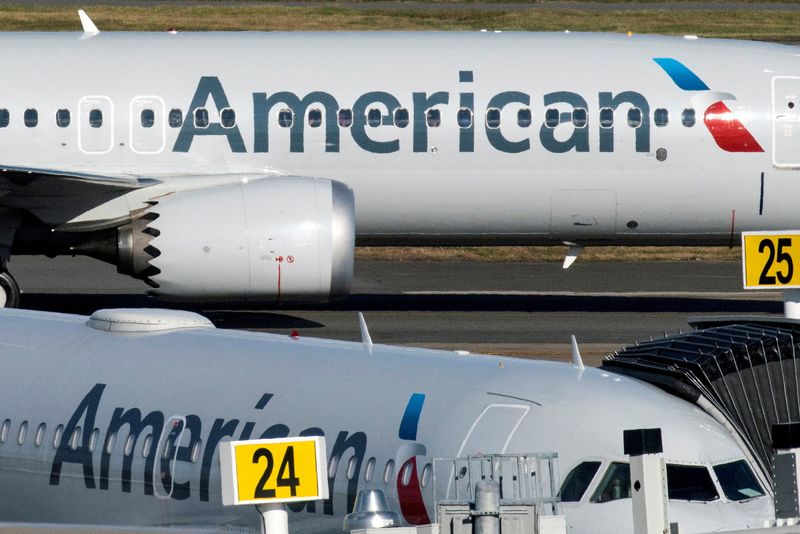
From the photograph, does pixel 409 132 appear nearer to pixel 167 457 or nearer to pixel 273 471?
pixel 167 457

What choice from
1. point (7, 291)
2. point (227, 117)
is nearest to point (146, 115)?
point (227, 117)

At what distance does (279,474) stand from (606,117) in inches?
715

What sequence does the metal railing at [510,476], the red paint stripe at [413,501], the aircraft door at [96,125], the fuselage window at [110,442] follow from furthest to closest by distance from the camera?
the aircraft door at [96,125]
the fuselage window at [110,442]
the red paint stripe at [413,501]
the metal railing at [510,476]

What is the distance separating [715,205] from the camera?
84.3 ft

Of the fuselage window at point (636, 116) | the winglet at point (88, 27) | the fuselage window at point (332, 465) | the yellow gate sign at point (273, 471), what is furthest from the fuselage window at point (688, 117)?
the yellow gate sign at point (273, 471)

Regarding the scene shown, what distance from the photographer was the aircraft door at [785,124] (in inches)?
994

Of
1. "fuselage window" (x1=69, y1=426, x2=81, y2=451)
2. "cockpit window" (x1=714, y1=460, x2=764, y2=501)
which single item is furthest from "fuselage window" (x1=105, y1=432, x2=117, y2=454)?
"cockpit window" (x1=714, y1=460, x2=764, y2=501)

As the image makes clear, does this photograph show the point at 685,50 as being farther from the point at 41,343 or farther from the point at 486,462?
the point at 486,462

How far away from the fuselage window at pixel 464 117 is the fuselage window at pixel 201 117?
392 cm

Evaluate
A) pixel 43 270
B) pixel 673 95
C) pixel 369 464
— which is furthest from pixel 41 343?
pixel 43 270

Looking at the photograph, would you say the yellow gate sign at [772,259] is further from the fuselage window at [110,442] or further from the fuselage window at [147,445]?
the fuselage window at [110,442]

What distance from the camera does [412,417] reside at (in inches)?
410

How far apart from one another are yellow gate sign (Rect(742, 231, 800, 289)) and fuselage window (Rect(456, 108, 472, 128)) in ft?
37.8

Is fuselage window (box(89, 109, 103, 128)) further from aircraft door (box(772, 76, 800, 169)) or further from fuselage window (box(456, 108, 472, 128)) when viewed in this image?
aircraft door (box(772, 76, 800, 169))
